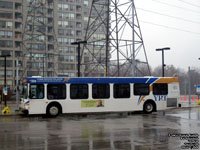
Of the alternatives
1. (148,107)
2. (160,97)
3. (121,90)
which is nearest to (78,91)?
(121,90)

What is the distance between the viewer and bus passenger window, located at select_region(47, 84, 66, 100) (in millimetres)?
21438

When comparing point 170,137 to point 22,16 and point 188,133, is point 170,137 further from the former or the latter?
point 22,16

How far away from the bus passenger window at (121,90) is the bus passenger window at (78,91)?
7.70 ft

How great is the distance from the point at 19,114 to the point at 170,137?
45.8ft

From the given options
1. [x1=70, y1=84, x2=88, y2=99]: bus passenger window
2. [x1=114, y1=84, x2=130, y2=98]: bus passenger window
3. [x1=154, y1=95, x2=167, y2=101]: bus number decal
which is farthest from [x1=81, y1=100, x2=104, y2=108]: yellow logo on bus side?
[x1=154, y1=95, x2=167, y2=101]: bus number decal

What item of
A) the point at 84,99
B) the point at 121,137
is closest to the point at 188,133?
the point at 121,137

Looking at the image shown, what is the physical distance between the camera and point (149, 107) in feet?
77.9

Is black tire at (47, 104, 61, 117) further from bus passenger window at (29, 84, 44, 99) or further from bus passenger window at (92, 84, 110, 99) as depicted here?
bus passenger window at (92, 84, 110, 99)

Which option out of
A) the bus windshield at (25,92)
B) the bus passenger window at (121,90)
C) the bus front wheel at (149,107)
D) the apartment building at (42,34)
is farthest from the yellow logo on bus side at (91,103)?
the apartment building at (42,34)

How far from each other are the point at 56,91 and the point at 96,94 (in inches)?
116

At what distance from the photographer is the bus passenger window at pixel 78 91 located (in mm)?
22016

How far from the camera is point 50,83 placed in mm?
21516

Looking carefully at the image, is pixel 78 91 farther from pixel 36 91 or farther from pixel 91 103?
pixel 36 91

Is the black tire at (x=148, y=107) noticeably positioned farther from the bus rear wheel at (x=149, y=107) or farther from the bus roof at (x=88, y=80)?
the bus roof at (x=88, y=80)
